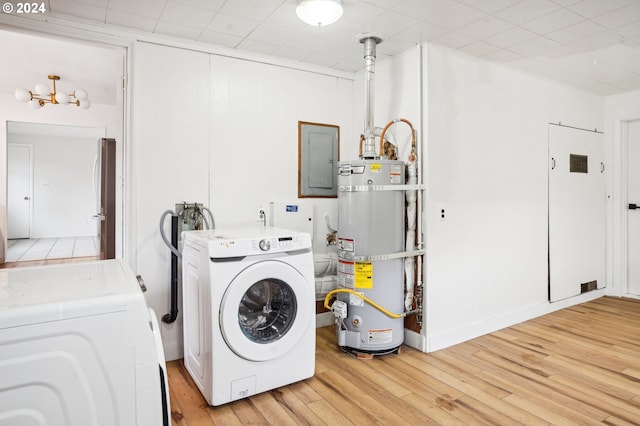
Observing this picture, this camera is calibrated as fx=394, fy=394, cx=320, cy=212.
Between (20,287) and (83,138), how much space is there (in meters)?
9.99

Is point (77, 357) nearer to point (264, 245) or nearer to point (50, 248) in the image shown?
point (264, 245)

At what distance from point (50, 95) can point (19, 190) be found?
547cm

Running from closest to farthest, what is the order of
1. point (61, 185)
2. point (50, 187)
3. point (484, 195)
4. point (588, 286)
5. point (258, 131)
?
1. point (258, 131)
2. point (484, 195)
3. point (588, 286)
4. point (50, 187)
5. point (61, 185)

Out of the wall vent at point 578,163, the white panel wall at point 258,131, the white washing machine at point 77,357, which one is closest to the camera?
the white washing machine at point 77,357

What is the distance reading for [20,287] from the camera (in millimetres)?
1170

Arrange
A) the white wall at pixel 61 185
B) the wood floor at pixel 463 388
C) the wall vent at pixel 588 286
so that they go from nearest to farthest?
the wood floor at pixel 463 388 → the wall vent at pixel 588 286 → the white wall at pixel 61 185

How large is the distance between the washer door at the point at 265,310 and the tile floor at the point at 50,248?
4932 mm

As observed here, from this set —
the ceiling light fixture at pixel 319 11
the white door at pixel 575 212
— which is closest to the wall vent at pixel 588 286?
the white door at pixel 575 212

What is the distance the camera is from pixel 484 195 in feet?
11.0

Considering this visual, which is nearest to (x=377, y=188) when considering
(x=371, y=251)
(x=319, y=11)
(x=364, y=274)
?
(x=371, y=251)

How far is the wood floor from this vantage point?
208cm

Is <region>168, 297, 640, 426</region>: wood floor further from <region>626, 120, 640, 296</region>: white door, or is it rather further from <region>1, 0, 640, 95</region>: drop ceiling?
<region>1, 0, 640, 95</region>: drop ceiling

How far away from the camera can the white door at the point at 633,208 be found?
4.47 m
